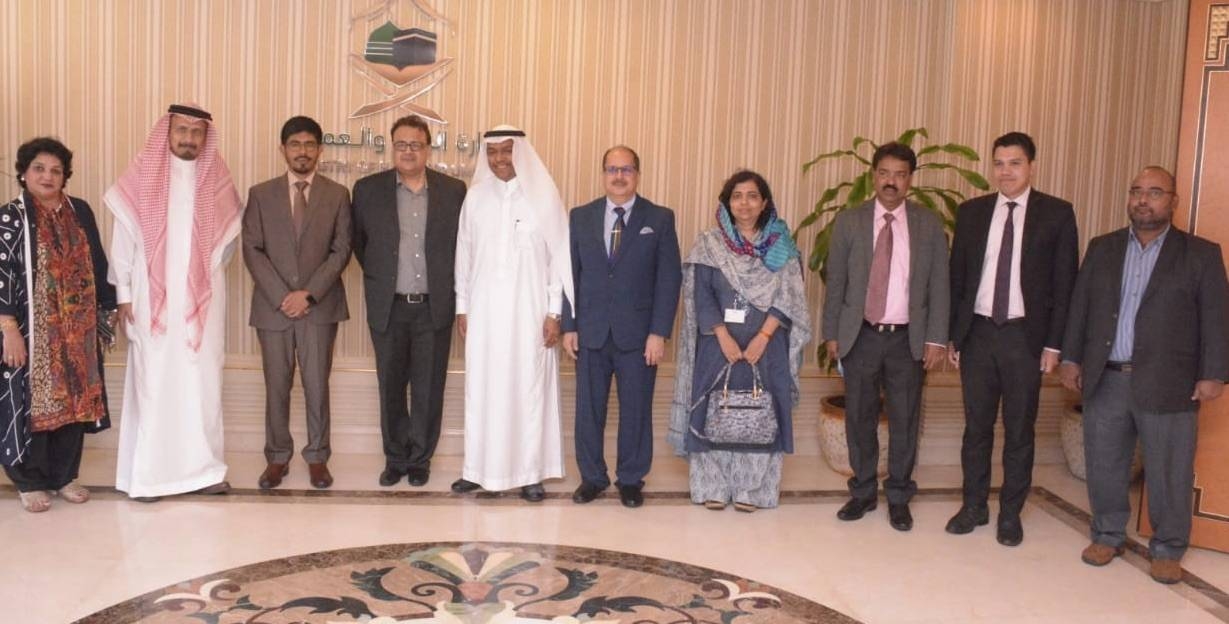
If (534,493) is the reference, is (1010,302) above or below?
above

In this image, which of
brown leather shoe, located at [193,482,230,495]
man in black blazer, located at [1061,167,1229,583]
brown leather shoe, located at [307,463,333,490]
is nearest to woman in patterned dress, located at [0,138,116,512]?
brown leather shoe, located at [193,482,230,495]

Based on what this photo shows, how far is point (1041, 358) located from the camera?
4.20 meters

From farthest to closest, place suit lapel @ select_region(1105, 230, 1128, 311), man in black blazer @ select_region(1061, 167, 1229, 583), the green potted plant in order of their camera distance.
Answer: the green potted plant < suit lapel @ select_region(1105, 230, 1128, 311) < man in black blazer @ select_region(1061, 167, 1229, 583)

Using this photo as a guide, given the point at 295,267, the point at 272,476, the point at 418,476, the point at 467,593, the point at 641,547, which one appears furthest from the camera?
the point at 418,476

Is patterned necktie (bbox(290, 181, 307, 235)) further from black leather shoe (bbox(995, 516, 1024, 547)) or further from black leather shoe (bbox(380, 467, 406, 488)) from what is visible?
black leather shoe (bbox(995, 516, 1024, 547))

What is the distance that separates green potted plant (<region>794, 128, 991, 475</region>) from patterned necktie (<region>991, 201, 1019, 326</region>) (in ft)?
2.17

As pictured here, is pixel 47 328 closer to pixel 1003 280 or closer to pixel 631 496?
pixel 631 496

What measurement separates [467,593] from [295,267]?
1.82 meters

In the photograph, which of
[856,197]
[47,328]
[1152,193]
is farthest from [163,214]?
[1152,193]

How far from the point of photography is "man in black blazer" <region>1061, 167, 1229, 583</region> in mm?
3865

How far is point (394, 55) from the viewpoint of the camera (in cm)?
543

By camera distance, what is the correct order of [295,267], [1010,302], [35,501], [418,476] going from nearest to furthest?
[1010,302], [35,501], [295,267], [418,476]

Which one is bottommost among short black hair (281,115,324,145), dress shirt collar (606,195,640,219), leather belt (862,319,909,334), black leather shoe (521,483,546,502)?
black leather shoe (521,483,546,502)

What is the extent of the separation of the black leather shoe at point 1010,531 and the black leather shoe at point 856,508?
540mm
